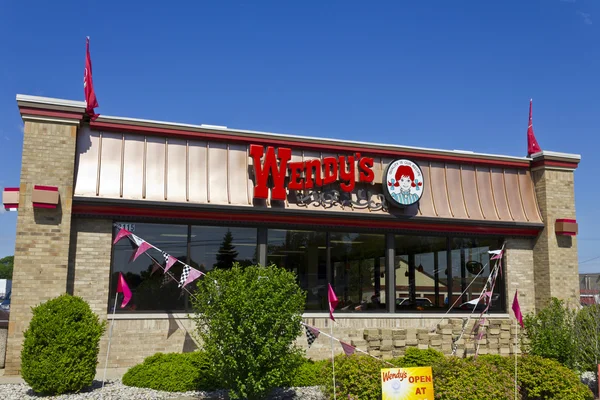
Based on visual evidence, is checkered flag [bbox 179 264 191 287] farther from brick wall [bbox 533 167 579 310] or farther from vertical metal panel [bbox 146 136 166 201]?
brick wall [bbox 533 167 579 310]

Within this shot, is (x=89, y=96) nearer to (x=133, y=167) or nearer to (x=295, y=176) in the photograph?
(x=133, y=167)

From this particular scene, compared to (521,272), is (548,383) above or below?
below

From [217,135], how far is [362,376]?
885 centimetres

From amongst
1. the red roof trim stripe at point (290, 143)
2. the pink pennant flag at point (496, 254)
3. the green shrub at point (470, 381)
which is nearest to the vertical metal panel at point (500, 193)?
the red roof trim stripe at point (290, 143)

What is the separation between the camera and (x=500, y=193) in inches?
834

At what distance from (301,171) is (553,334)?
9054mm

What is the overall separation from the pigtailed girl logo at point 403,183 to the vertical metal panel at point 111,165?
8071 millimetres

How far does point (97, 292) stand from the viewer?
16250 mm

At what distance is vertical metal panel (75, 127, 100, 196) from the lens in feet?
53.5

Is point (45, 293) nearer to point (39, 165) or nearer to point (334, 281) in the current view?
point (39, 165)

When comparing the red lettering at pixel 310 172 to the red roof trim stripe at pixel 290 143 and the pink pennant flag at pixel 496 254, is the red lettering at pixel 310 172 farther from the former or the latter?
the pink pennant flag at pixel 496 254

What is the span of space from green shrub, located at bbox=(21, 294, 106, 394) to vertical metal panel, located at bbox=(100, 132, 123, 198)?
3827mm

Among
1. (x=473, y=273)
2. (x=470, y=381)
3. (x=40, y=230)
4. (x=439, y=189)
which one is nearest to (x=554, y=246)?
(x=473, y=273)

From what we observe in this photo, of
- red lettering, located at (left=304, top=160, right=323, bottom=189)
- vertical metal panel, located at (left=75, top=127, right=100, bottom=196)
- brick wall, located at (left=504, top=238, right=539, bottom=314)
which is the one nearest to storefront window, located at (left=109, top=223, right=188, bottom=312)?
vertical metal panel, located at (left=75, top=127, right=100, bottom=196)
